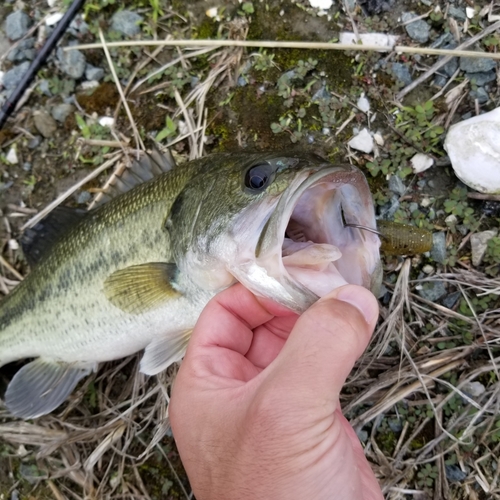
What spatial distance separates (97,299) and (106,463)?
1254 mm

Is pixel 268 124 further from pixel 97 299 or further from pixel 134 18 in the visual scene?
pixel 97 299

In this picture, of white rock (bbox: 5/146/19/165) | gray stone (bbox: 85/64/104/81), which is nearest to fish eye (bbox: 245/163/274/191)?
gray stone (bbox: 85/64/104/81)

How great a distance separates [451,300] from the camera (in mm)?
2742

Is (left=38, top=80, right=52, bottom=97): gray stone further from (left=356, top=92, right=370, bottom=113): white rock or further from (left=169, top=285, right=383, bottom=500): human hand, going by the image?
(left=169, top=285, right=383, bottom=500): human hand

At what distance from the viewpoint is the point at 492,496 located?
264 cm

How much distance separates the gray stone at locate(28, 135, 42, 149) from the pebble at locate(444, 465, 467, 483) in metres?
3.26

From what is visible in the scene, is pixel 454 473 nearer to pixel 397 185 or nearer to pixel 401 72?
pixel 397 185

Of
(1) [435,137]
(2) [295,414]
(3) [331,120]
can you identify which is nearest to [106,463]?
(2) [295,414]

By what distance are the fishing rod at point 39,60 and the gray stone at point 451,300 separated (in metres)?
2.99

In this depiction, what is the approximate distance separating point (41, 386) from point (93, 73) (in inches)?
80.7

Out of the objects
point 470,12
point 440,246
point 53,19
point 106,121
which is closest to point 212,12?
point 106,121

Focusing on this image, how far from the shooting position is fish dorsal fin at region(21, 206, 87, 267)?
274cm

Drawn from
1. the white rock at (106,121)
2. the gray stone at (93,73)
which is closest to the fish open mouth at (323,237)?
the white rock at (106,121)

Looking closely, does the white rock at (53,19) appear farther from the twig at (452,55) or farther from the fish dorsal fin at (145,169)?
the twig at (452,55)
